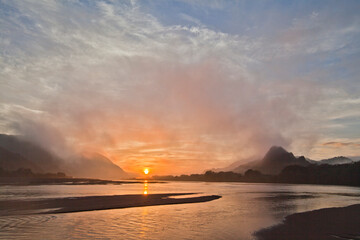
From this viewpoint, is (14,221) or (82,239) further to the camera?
(14,221)

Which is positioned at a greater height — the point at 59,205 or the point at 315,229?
the point at 59,205

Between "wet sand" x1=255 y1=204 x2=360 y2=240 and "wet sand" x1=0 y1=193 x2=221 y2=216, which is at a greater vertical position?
"wet sand" x1=0 y1=193 x2=221 y2=216

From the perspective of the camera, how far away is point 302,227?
24.8m

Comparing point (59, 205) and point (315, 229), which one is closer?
point (315, 229)

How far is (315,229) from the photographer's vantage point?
23.8 meters

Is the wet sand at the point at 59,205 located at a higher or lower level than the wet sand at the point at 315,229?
higher

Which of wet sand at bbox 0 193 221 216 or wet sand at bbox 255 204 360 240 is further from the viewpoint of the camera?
wet sand at bbox 0 193 221 216

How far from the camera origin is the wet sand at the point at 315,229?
2103cm

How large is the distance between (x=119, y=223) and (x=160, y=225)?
4.05m

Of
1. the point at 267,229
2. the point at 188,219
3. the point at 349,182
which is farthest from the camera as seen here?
the point at 349,182

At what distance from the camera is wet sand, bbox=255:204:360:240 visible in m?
21.0

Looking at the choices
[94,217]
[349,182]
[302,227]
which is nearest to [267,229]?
[302,227]

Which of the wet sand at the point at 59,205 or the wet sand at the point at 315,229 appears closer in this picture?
the wet sand at the point at 315,229

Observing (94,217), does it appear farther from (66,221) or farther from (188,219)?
(188,219)
